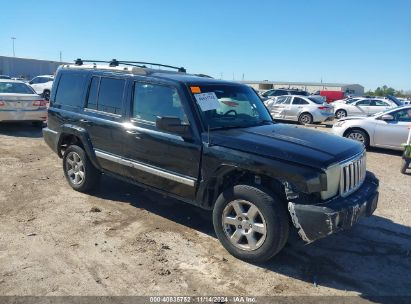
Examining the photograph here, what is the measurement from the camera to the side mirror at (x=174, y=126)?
437 centimetres

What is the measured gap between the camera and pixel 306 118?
20.1 m

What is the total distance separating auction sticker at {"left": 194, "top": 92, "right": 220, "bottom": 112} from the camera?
15.3 feet

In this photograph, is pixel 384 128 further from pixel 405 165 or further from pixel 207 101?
pixel 207 101

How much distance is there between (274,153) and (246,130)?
0.79 metres

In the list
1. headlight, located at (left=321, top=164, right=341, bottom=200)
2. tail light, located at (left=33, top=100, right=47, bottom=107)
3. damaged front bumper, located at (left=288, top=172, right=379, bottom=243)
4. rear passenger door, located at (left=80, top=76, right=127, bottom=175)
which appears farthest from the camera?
tail light, located at (left=33, top=100, right=47, bottom=107)

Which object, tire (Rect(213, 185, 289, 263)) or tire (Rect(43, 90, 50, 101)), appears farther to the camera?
tire (Rect(43, 90, 50, 101))

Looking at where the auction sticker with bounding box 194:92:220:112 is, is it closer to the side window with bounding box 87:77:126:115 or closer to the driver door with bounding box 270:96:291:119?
the side window with bounding box 87:77:126:115

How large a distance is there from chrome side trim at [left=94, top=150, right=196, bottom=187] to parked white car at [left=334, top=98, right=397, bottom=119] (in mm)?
20155

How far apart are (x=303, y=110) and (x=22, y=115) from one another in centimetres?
1337

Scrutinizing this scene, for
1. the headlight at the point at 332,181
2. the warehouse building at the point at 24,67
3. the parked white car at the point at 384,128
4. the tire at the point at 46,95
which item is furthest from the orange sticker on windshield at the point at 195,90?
the warehouse building at the point at 24,67

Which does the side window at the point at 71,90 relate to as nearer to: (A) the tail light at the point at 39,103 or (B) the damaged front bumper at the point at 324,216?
(B) the damaged front bumper at the point at 324,216

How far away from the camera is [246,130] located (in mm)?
4625

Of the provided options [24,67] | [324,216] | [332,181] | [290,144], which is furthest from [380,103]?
[24,67]

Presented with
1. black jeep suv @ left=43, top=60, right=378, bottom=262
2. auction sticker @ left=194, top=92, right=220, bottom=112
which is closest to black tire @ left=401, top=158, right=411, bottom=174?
black jeep suv @ left=43, top=60, right=378, bottom=262
